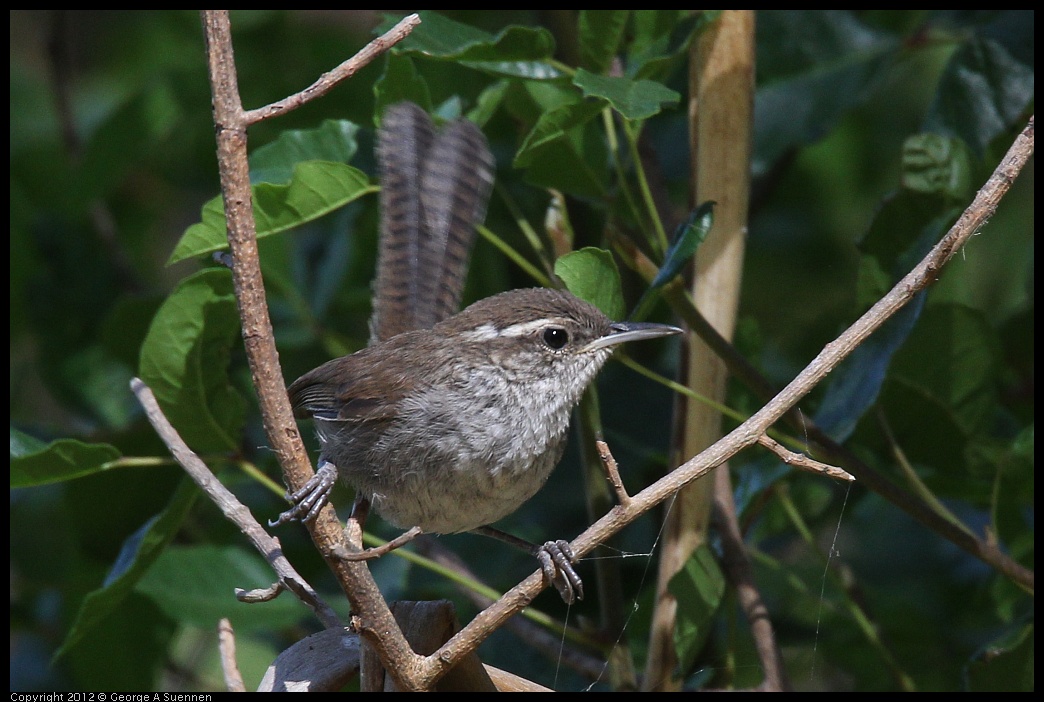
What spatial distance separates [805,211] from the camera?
15.1ft

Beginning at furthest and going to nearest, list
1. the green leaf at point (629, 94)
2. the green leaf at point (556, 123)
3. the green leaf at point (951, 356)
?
the green leaf at point (951, 356) < the green leaf at point (556, 123) < the green leaf at point (629, 94)

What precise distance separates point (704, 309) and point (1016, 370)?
1.52 m

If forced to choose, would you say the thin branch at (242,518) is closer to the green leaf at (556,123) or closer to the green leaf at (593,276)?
the green leaf at (593,276)

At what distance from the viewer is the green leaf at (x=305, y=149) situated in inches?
105

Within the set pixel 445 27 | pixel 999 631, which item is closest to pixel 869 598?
pixel 999 631

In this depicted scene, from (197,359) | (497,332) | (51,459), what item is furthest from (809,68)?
(51,459)

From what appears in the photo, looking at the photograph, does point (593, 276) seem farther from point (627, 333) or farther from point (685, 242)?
point (627, 333)

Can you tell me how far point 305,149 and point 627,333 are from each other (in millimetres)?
929

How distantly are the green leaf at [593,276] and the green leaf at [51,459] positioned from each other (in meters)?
1.19

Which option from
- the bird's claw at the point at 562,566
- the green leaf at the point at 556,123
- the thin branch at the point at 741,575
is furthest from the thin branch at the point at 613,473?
the thin branch at the point at 741,575

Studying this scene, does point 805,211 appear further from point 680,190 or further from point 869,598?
point 869,598

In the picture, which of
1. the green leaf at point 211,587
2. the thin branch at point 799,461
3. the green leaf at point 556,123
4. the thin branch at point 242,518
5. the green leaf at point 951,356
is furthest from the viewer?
the green leaf at point 211,587

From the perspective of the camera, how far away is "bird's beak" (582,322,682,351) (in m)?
2.53

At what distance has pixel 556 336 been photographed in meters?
2.68
